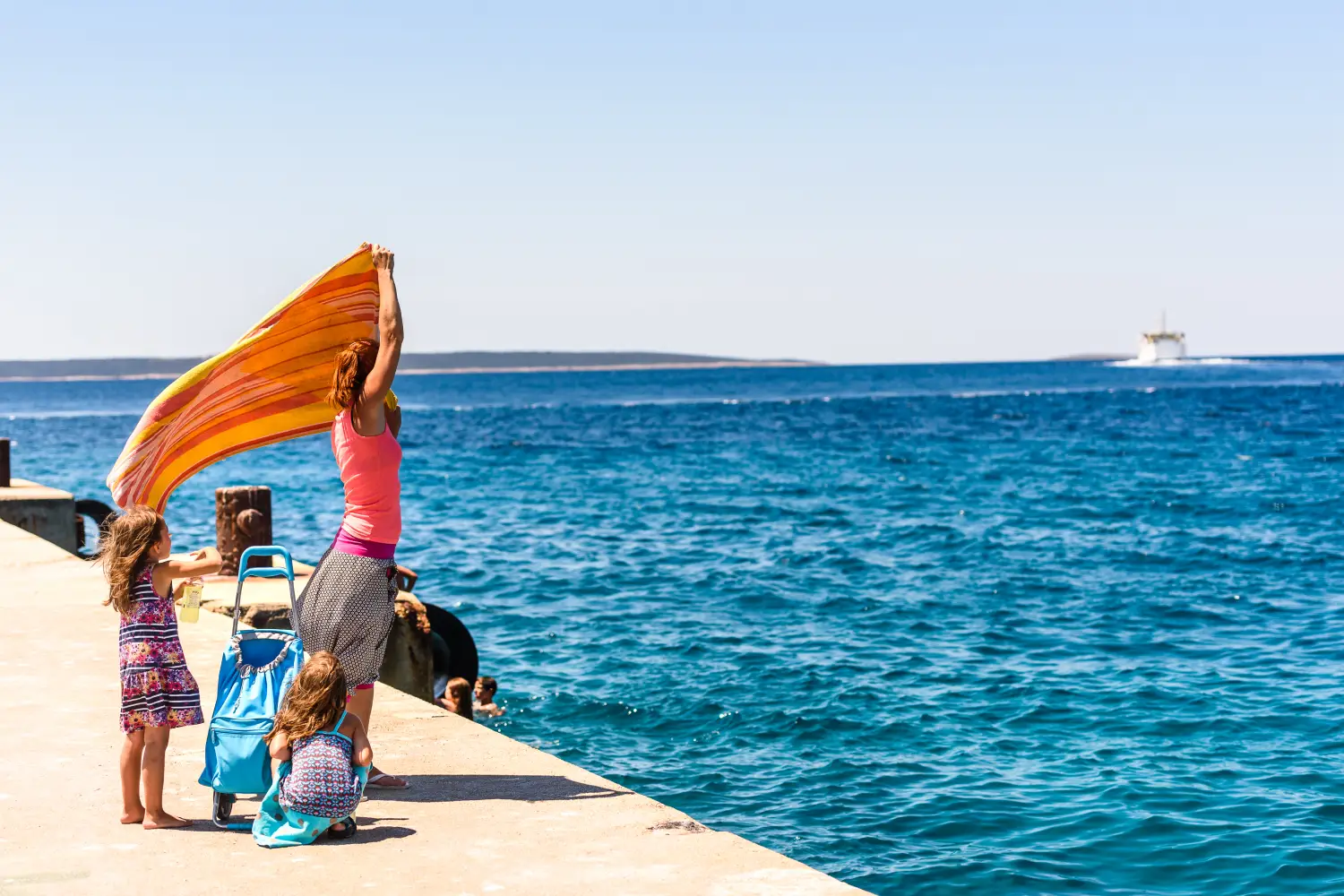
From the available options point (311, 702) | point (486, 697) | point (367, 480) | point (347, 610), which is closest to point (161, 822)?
point (311, 702)

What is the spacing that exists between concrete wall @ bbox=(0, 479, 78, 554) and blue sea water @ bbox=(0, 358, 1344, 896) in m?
4.78

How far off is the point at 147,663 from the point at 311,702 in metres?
0.73

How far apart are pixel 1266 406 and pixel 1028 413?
52.8 ft

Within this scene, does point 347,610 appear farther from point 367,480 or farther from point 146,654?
point 146,654

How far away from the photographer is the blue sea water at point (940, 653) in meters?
8.80

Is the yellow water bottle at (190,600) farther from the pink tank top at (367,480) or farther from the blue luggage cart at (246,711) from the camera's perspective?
the pink tank top at (367,480)

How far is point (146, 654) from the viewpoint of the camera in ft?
17.7

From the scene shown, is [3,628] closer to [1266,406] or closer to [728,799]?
[728,799]

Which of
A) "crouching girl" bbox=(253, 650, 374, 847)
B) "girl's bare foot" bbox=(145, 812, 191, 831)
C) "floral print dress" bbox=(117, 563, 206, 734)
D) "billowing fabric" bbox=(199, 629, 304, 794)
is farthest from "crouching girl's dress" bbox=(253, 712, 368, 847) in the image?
"floral print dress" bbox=(117, 563, 206, 734)

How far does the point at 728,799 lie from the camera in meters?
9.62

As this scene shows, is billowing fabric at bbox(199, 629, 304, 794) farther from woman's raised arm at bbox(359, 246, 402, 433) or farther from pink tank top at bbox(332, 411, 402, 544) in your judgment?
woman's raised arm at bbox(359, 246, 402, 433)

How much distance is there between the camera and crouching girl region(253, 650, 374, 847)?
517 cm

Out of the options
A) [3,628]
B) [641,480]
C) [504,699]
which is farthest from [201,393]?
[641,480]

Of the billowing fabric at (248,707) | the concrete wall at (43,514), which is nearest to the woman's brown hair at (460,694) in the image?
the billowing fabric at (248,707)
